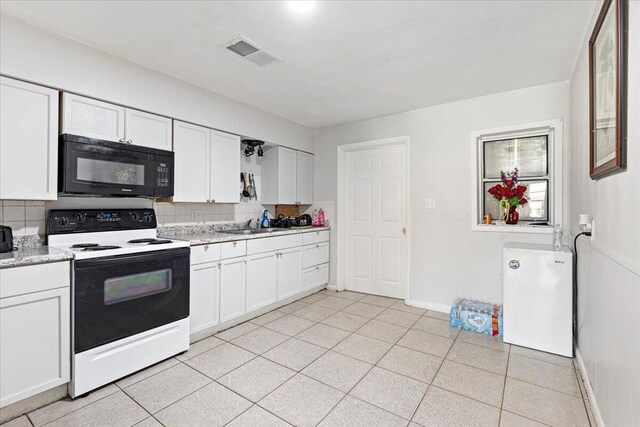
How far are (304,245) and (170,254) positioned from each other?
1.87 m

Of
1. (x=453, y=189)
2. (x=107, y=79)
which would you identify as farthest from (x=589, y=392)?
(x=107, y=79)

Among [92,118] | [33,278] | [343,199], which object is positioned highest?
[92,118]

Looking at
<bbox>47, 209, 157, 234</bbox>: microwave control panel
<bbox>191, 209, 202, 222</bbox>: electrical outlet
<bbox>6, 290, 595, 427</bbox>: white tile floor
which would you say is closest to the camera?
<bbox>6, 290, 595, 427</bbox>: white tile floor

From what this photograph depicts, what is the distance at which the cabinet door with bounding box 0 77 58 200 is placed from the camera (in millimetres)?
1946

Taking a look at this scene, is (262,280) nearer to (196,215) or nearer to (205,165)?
(196,215)

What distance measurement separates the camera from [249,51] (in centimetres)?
238

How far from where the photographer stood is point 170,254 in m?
2.42

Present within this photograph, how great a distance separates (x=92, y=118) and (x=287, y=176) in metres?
2.26

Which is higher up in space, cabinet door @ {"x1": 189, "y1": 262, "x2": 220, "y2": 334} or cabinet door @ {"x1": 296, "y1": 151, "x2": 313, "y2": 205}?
cabinet door @ {"x1": 296, "y1": 151, "x2": 313, "y2": 205}

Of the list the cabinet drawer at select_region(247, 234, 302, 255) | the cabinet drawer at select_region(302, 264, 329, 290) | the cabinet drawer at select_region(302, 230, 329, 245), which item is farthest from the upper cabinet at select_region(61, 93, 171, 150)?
the cabinet drawer at select_region(302, 264, 329, 290)

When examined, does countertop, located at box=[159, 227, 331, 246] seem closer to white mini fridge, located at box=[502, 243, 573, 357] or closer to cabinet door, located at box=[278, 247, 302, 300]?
cabinet door, located at box=[278, 247, 302, 300]

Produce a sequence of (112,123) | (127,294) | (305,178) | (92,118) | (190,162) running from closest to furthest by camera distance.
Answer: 1. (127,294)
2. (92,118)
3. (112,123)
4. (190,162)
5. (305,178)

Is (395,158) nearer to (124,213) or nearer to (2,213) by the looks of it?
(124,213)

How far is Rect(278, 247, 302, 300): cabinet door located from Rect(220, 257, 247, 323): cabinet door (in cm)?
57
